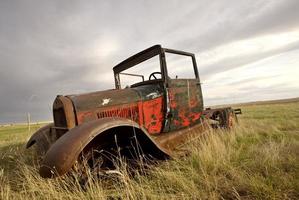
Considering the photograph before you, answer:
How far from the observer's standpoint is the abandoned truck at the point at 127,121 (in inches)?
95.2

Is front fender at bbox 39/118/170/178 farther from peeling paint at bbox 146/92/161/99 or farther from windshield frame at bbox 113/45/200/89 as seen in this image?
windshield frame at bbox 113/45/200/89

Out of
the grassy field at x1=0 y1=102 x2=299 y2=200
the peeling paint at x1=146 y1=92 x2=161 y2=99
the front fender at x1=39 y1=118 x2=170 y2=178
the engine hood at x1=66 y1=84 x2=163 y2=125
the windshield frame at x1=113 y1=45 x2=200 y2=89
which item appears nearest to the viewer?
the front fender at x1=39 y1=118 x2=170 y2=178

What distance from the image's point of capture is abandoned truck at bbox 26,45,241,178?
242cm

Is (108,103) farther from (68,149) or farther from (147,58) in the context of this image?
(147,58)

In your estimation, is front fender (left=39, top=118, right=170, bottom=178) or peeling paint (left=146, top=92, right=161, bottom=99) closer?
front fender (left=39, top=118, right=170, bottom=178)

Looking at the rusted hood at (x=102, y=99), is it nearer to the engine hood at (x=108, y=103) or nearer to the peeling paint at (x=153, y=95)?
the engine hood at (x=108, y=103)

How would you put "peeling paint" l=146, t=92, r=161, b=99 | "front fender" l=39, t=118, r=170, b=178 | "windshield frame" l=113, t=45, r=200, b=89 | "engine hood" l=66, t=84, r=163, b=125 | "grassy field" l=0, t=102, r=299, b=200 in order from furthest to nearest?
"windshield frame" l=113, t=45, r=200, b=89 → "peeling paint" l=146, t=92, r=161, b=99 → "engine hood" l=66, t=84, r=163, b=125 → "grassy field" l=0, t=102, r=299, b=200 → "front fender" l=39, t=118, r=170, b=178

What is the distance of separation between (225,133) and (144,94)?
2646mm

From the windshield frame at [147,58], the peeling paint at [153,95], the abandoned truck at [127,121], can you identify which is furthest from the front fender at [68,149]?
the windshield frame at [147,58]

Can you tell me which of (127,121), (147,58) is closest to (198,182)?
(127,121)

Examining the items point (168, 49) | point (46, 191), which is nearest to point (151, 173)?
point (46, 191)

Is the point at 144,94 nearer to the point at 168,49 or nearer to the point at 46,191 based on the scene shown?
the point at 168,49

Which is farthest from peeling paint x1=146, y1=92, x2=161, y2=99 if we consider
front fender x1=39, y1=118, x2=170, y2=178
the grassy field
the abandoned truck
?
front fender x1=39, y1=118, x2=170, y2=178

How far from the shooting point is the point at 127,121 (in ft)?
9.34
